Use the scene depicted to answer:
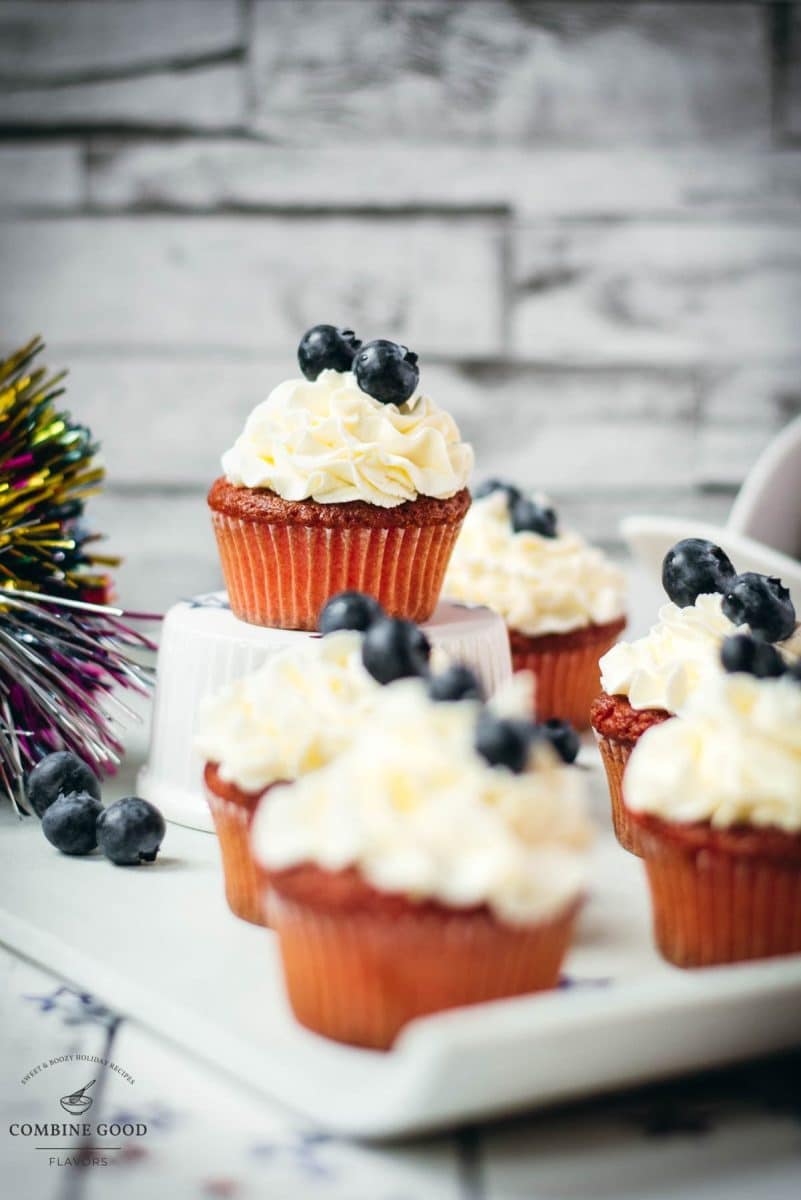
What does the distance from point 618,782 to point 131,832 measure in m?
0.70

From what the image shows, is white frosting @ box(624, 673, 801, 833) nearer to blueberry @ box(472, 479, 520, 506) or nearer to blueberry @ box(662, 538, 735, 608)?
blueberry @ box(662, 538, 735, 608)

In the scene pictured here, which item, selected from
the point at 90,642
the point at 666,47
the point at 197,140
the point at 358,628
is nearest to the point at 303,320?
the point at 197,140

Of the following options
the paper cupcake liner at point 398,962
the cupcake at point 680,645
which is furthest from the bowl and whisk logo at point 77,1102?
the cupcake at point 680,645

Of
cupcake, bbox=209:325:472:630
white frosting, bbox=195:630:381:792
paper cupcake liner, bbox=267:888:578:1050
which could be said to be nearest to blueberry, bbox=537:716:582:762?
white frosting, bbox=195:630:381:792

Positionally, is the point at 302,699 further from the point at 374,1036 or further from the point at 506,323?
the point at 506,323

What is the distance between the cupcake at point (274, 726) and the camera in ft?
5.74

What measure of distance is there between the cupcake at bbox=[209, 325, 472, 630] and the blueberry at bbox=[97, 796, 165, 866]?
443mm

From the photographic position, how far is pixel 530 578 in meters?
2.76

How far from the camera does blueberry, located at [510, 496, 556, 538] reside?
2869 millimetres

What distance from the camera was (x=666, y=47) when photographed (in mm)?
Answer: 4867

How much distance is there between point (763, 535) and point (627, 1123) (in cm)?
210

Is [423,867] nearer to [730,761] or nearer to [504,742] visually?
[504,742]

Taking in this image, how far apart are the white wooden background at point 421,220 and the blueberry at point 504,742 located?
372 centimetres

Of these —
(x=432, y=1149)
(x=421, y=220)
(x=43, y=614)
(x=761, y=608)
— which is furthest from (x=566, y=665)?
(x=421, y=220)
